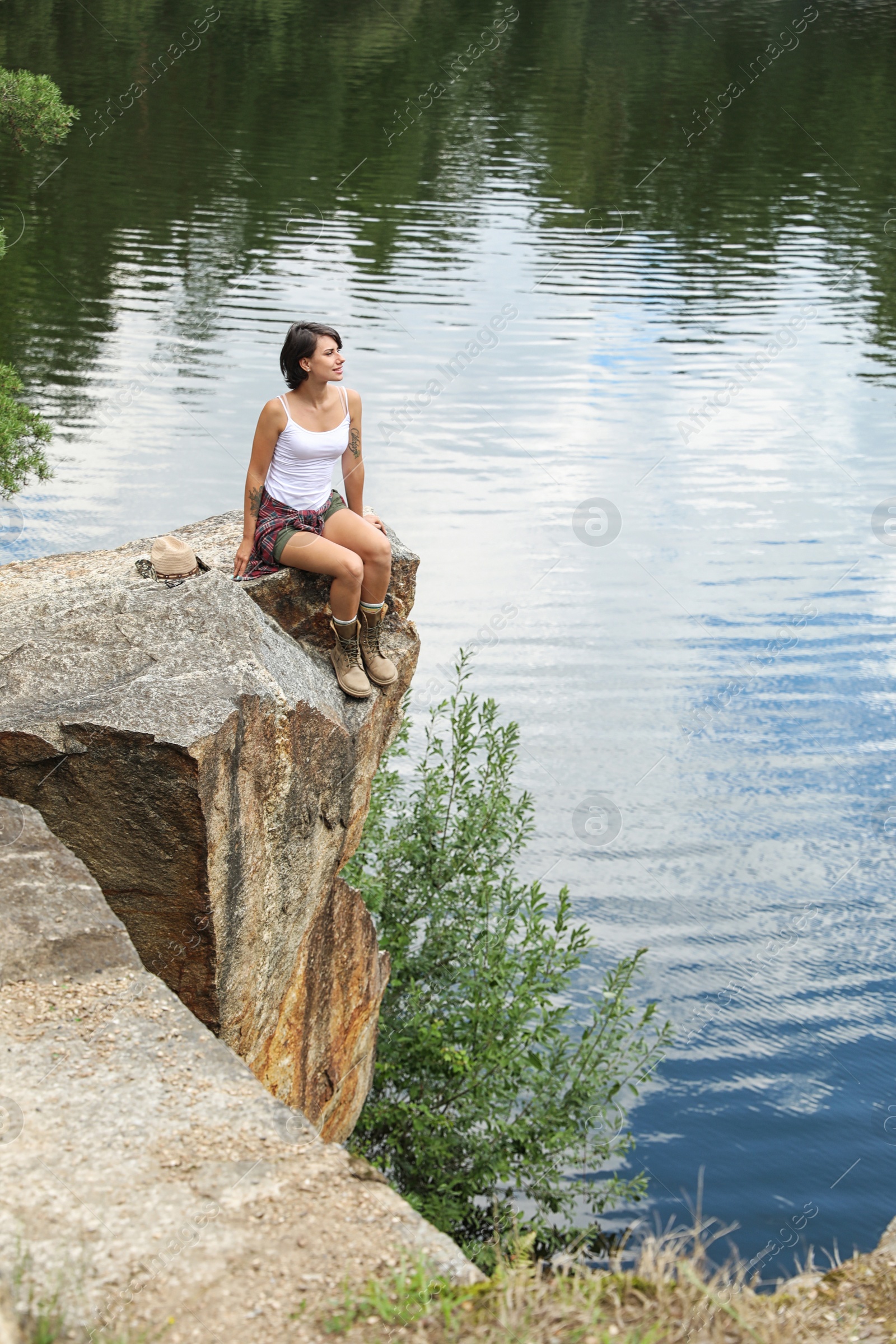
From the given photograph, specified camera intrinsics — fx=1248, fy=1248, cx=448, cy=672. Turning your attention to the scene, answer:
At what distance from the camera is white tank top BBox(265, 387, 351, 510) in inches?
309

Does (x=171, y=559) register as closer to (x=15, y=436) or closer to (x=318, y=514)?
(x=318, y=514)

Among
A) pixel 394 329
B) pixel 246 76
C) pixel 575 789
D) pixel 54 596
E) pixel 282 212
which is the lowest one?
pixel 575 789

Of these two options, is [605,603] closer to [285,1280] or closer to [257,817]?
[257,817]

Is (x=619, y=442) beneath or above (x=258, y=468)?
above

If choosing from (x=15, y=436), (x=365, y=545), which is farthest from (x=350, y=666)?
(x=15, y=436)

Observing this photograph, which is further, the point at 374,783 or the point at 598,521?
the point at 598,521

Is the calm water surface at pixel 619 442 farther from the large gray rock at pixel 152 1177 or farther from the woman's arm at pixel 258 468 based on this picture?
the large gray rock at pixel 152 1177

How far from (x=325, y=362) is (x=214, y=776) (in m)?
2.86

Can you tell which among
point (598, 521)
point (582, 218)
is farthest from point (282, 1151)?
point (582, 218)

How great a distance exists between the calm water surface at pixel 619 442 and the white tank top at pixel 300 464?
733 cm

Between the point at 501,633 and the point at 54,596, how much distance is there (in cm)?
1232

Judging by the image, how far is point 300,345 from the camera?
762cm

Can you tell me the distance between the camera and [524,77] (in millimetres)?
54625

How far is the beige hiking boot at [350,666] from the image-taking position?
7883 millimetres
